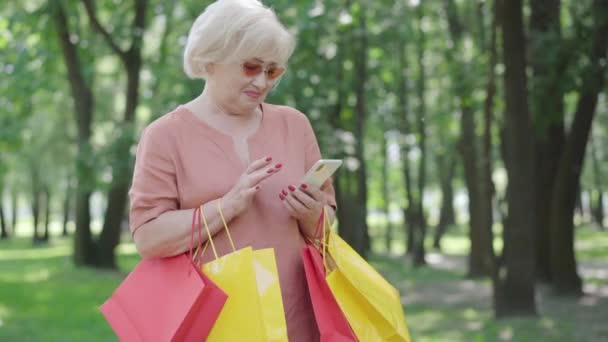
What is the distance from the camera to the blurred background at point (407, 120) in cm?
1162

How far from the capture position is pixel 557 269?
14.4 m

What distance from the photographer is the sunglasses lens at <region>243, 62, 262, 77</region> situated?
257 centimetres

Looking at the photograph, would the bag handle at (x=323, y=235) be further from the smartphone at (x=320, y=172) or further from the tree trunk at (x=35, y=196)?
the tree trunk at (x=35, y=196)

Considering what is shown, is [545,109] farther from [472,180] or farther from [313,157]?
[313,157]

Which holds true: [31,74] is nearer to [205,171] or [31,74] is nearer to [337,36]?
[337,36]

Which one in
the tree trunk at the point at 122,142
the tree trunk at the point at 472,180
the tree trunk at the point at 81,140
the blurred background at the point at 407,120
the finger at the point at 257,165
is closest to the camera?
the finger at the point at 257,165

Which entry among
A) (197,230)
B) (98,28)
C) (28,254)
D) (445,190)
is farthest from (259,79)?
(28,254)

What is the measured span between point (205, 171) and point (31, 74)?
1733 cm

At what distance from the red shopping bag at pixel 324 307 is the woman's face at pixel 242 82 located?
471 millimetres

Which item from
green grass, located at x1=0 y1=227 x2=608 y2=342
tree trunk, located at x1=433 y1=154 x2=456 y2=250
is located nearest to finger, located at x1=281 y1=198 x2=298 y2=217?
green grass, located at x1=0 y1=227 x2=608 y2=342

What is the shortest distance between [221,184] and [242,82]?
297mm

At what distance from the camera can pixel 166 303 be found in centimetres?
243

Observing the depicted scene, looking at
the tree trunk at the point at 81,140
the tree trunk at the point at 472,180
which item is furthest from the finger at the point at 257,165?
the tree trunk at the point at 472,180

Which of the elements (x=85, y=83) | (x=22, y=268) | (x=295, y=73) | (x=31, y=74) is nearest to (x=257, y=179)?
(x=295, y=73)
